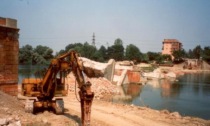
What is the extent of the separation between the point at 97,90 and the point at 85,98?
19057 millimetres

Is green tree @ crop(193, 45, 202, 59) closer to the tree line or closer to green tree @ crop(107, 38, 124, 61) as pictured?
the tree line

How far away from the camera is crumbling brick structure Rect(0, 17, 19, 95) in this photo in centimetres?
1447

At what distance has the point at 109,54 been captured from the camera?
299ft

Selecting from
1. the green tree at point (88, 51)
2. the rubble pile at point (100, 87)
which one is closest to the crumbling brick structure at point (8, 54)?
the rubble pile at point (100, 87)

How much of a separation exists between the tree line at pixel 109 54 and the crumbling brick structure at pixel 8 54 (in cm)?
5001

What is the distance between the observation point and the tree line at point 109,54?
Result: 222ft

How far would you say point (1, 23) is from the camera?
47.5ft

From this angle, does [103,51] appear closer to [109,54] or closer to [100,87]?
[109,54]

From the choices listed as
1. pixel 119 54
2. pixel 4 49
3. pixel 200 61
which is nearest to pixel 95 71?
pixel 4 49

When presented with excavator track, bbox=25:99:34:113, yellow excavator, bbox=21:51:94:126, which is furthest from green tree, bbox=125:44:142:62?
excavator track, bbox=25:99:34:113

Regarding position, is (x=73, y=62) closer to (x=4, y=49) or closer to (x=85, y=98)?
(x=85, y=98)

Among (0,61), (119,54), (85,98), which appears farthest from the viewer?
(119,54)

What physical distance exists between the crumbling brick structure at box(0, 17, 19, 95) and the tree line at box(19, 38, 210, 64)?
50.0 meters

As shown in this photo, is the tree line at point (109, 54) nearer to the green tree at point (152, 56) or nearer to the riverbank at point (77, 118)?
the green tree at point (152, 56)
